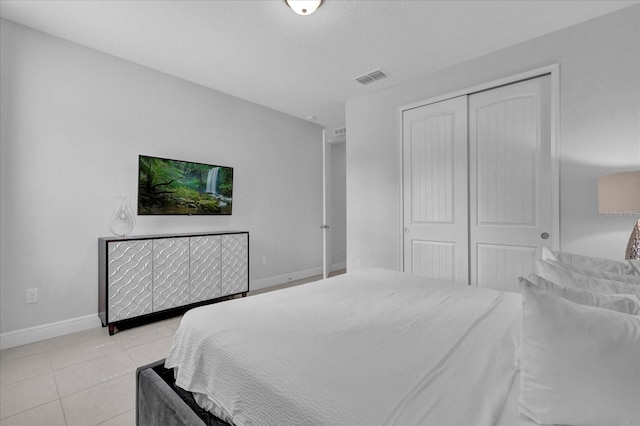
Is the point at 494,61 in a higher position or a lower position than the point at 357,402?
higher

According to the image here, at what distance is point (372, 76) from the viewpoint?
3.30 meters

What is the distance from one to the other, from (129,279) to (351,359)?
2.59m

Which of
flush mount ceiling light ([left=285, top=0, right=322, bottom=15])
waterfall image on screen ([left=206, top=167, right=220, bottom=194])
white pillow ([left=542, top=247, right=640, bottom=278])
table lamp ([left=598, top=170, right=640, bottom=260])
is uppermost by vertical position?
flush mount ceiling light ([left=285, top=0, right=322, bottom=15])

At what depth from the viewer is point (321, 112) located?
451 centimetres

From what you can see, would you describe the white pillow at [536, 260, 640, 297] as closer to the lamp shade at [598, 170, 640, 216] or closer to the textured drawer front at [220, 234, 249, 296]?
the lamp shade at [598, 170, 640, 216]

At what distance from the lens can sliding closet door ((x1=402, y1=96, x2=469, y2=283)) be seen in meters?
3.01

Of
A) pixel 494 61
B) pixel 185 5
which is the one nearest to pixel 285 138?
pixel 185 5

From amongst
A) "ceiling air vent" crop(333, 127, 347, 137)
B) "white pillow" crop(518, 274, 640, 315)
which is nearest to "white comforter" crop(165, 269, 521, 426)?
"white pillow" crop(518, 274, 640, 315)

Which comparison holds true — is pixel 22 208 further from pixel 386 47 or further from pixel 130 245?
pixel 386 47

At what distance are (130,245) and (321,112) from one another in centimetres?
314

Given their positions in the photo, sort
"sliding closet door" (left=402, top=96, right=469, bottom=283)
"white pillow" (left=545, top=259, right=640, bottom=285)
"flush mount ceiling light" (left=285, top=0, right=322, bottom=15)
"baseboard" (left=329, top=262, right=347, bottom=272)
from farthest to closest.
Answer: "baseboard" (left=329, top=262, right=347, bottom=272) → "sliding closet door" (left=402, top=96, right=469, bottom=283) → "flush mount ceiling light" (left=285, top=0, right=322, bottom=15) → "white pillow" (left=545, top=259, right=640, bottom=285)

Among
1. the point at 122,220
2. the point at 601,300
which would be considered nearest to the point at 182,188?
the point at 122,220

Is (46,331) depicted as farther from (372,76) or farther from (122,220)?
(372,76)

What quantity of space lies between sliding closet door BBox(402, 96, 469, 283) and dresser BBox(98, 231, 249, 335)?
6.85 feet
